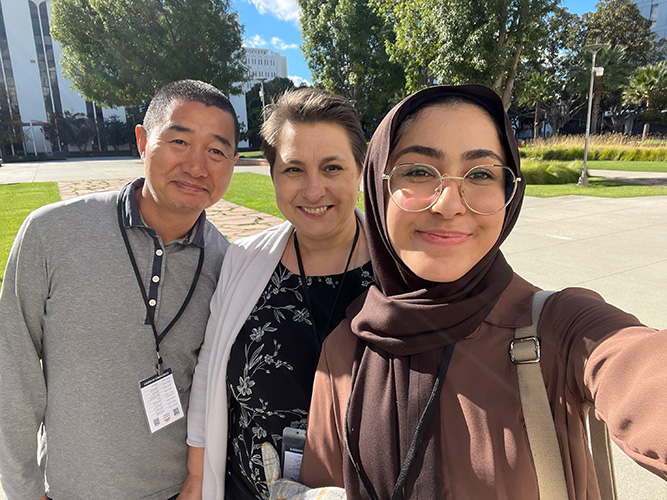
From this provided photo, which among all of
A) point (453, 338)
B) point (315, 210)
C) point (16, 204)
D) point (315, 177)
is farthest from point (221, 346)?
point (16, 204)

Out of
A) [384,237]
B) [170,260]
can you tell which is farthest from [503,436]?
[170,260]

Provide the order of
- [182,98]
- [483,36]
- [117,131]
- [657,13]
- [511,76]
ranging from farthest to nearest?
[657,13]
[117,131]
[511,76]
[483,36]
[182,98]

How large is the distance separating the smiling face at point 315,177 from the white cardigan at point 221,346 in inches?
7.5

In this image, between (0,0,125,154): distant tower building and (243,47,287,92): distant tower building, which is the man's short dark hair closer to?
→ (0,0,125,154): distant tower building

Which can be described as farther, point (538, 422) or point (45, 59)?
point (45, 59)

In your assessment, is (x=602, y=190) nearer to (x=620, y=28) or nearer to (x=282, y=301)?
(x=282, y=301)

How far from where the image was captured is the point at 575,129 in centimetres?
4353

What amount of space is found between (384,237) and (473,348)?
0.37m

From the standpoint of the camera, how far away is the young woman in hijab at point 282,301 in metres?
1.46

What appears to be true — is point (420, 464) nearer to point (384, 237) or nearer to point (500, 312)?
point (500, 312)

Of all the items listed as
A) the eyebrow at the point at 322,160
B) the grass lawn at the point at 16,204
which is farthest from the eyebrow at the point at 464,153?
the grass lawn at the point at 16,204

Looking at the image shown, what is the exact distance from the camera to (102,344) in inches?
58.0

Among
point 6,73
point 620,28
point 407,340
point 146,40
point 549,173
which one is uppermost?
point 6,73

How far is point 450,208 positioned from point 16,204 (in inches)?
516
